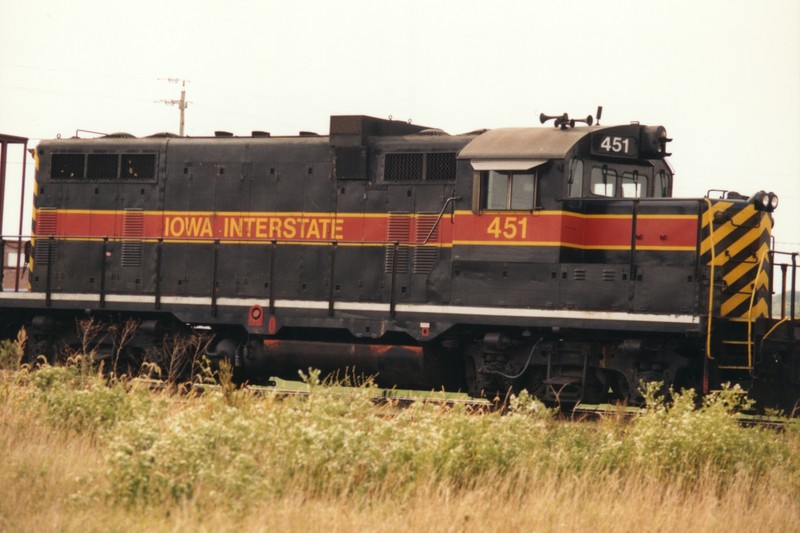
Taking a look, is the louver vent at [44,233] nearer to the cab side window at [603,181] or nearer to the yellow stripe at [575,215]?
the yellow stripe at [575,215]

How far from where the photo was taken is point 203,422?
32.4 ft

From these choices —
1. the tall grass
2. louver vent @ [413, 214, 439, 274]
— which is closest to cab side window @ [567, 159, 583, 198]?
louver vent @ [413, 214, 439, 274]

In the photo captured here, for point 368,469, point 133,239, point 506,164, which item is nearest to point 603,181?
point 506,164

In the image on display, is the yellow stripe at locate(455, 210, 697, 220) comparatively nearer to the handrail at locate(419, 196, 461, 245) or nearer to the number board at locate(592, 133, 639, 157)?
the handrail at locate(419, 196, 461, 245)

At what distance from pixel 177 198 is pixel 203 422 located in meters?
8.62

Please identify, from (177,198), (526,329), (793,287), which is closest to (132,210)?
(177,198)

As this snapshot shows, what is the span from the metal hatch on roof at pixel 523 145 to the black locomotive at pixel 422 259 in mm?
31

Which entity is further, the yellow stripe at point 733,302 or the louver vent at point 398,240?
the louver vent at point 398,240

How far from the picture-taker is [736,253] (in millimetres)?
14617

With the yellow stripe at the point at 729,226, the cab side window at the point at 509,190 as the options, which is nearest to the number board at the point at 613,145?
the cab side window at the point at 509,190

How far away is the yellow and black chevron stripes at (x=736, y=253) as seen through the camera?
14305 mm

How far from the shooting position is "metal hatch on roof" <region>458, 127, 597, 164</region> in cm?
1490

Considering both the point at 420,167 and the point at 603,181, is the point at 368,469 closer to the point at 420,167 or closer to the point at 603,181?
the point at 603,181

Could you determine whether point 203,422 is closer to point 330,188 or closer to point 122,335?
point 330,188
